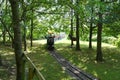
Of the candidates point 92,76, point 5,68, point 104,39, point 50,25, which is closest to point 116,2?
point 92,76

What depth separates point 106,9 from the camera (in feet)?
59.2

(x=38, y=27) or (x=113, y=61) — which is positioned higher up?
(x=38, y=27)

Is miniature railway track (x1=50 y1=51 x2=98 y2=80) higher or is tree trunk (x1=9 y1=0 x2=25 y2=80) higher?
tree trunk (x1=9 y1=0 x2=25 y2=80)

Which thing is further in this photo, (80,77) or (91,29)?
(91,29)

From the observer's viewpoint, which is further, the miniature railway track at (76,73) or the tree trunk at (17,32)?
the miniature railway track at (76,73)

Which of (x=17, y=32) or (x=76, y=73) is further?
(x=76, y=73)

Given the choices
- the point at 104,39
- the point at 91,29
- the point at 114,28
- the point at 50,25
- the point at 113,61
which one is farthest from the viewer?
the point at 104,39

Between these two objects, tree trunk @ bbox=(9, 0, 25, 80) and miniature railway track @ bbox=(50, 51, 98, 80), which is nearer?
tree trunk @ bbox=(9, 0, 25, 80)

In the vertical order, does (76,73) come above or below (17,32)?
below

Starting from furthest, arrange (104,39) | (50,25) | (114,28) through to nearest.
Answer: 1. (104,39)
2. (50,25)
3. (114,28)

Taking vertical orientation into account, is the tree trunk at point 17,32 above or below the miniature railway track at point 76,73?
above

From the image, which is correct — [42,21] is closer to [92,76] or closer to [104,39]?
[104,39]

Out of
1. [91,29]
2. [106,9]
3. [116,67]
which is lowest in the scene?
[116,67]

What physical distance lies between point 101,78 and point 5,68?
20.5 feet
